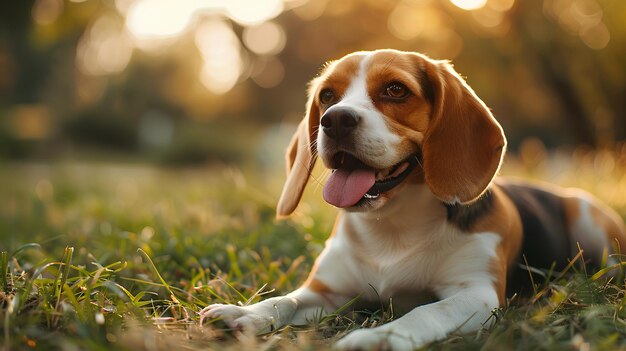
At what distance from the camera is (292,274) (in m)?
4.12

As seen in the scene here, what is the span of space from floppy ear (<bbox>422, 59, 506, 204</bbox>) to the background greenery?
25.2 inches

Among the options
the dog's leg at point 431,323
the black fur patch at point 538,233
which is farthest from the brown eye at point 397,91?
the black fur patch at point 538,233

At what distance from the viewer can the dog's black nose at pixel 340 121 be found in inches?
119

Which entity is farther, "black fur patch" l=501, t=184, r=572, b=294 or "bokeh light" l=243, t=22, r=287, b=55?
"bokeh light" l=243, t=22, r=287, b=55

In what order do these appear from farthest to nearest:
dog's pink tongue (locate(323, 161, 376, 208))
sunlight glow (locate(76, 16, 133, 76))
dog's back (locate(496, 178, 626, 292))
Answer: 1. sunlight glow (locate(76, 16, 133, 76))
2. dog's back (locate(496, 178, 626, 292))
3. dog's pink tongue (locate(323, 161, 376, 208))

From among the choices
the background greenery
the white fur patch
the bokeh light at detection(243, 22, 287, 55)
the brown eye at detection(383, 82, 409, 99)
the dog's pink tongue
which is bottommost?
the bokeh light at detection(243, 22, 287, 55)

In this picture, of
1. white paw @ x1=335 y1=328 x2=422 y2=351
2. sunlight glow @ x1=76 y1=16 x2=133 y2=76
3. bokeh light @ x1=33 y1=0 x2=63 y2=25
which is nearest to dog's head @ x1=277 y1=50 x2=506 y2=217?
white paw @ x1=335 y1=328 x2=422 y2=351

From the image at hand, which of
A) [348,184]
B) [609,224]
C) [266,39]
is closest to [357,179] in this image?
[348,184]

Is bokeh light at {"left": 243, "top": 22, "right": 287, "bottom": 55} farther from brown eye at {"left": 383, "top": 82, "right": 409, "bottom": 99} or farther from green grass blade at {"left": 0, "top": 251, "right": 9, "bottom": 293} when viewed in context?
green grass blade at {"left": 0, "top": 251, "right": 9, "bottom": 293}

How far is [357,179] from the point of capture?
3174mm

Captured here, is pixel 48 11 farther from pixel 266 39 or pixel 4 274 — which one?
pixel 266 39

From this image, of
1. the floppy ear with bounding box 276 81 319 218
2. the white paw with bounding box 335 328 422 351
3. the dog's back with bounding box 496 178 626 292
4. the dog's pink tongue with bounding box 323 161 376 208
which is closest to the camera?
the white paw with bounding box 335 328 422 351

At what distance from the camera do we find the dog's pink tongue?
3.14 metres

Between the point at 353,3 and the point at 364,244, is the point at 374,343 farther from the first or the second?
the point at 353,3
